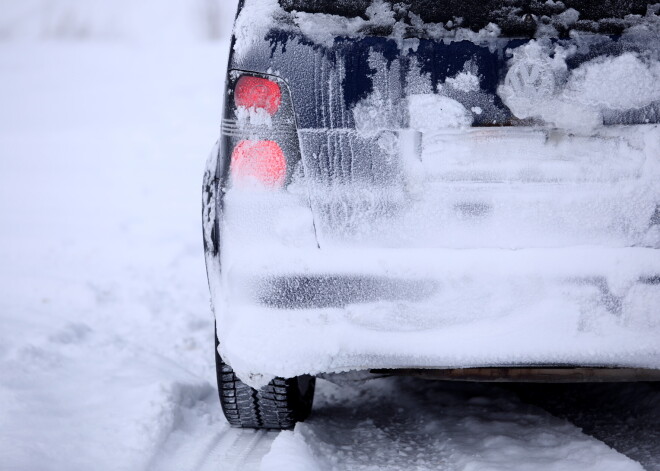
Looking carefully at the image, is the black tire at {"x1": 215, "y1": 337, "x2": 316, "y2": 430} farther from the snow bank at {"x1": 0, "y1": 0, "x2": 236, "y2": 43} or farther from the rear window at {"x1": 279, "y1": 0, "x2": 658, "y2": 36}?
the snow bank at {"x1": 0, "y1": 0, "x2": 236, "y2": 43}

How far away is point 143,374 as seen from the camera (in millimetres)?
3010

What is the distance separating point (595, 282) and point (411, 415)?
122cm

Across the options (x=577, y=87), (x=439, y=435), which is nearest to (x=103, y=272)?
(x=439, y=435)

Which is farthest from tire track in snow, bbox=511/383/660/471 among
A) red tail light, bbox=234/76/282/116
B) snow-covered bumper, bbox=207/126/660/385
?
red tail light, bbox=234/76/282/116

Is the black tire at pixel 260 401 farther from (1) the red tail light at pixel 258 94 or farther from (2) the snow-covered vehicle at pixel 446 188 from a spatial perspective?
(1) the red tail light at pixel 258 94

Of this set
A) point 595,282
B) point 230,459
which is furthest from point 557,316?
point 230,459

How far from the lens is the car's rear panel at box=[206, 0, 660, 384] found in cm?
189

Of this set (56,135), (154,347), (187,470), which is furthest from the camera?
(56,135)

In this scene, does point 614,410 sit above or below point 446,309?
below

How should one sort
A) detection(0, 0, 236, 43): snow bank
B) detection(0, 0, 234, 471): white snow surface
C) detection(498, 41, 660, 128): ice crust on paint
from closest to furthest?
detection(498, 41, 660, 128): ice crust on paint, detection(0, 0, 234, 471): white snow surface, detection(0, 0, 236, 43): snow bank

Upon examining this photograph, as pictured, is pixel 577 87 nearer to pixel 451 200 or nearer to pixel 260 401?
pixel 451 200

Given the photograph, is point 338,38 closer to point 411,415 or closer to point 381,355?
point 381,355

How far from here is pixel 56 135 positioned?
1105cm

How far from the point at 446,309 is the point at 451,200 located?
0.31 m
